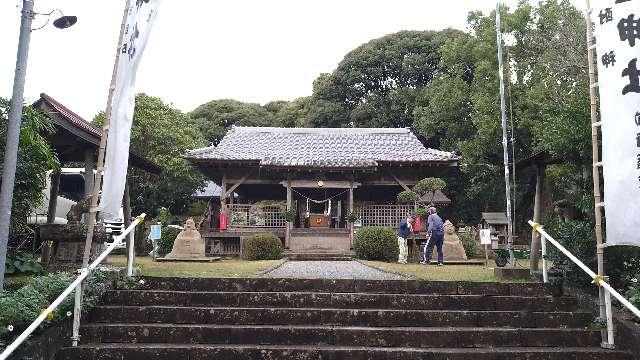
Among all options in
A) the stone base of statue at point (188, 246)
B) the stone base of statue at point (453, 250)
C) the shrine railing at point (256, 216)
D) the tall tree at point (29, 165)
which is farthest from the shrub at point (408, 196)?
the tall tree at point (29, 165)

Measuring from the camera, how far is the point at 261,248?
16.1 metres

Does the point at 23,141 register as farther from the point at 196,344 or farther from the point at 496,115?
the point at 496,115

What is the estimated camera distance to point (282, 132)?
25531 mm

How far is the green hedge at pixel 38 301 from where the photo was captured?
5027mm

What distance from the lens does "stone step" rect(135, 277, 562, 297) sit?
286 inches

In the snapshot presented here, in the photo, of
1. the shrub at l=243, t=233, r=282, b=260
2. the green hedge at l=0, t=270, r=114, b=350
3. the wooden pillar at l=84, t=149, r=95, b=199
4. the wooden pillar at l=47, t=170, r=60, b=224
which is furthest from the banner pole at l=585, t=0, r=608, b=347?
the wooden pillar at l=47, t=170, r=60, b=224

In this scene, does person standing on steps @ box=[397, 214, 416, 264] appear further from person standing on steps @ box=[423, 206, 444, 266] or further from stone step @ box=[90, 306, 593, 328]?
stone step @ box=[90, 306, 593, 328]

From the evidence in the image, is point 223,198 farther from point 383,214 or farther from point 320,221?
point 383,214

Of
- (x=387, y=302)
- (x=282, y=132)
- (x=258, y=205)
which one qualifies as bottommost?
(x=387, y=302)

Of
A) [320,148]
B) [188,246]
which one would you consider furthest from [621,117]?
[320,148]

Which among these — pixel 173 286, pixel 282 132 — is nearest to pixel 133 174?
pixel 282 132

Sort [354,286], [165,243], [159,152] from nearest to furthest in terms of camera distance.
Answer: [354,286], [165,243], [159,152]

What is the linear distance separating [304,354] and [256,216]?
14.6 m

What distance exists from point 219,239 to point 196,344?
47.6ft
